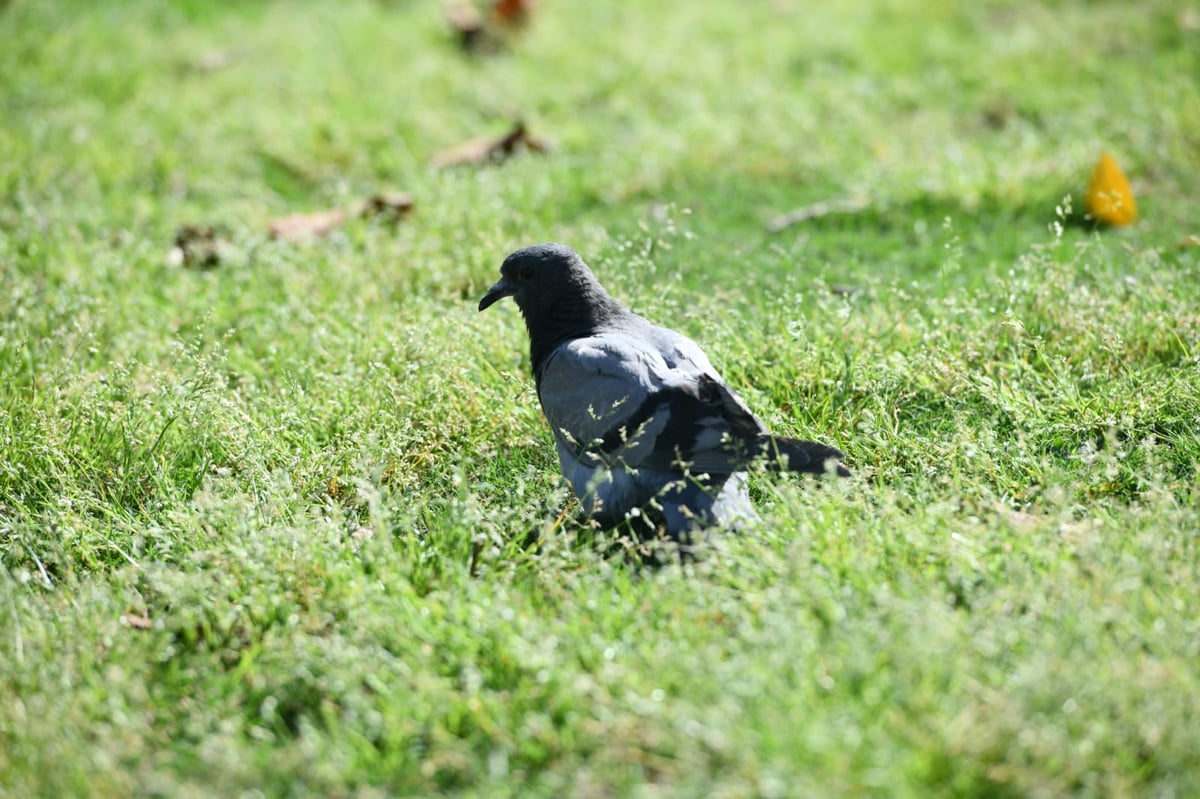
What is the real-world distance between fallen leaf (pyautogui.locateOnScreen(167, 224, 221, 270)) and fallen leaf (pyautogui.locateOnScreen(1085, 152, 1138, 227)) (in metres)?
4.13

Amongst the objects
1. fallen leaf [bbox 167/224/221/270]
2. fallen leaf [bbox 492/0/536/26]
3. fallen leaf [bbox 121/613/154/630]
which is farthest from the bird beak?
→ fallen leaf [bbox 492/0/536/26]

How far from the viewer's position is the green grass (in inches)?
92.5

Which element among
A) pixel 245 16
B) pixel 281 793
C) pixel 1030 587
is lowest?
pixel 281 793

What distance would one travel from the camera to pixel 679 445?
3.13 metres

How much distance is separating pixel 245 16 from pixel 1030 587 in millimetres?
7840

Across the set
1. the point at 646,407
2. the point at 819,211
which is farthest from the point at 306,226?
the point at 646,407

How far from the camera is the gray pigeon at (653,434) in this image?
312 cm

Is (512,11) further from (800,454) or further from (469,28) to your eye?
(800,454)

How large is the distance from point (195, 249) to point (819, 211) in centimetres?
307

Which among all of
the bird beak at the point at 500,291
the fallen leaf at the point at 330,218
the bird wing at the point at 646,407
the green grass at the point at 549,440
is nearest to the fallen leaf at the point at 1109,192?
the green grass at the point at 549,440

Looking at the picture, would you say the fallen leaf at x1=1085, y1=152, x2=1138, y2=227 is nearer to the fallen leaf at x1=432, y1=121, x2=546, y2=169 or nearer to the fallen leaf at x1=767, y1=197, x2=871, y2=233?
the fallen leaf at x1=767, y1=197, x2=871, y2=233

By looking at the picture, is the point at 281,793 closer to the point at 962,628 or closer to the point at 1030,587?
→ the point at 962,628

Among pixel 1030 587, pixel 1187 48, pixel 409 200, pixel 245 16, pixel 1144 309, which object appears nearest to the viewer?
pixel 1030 587

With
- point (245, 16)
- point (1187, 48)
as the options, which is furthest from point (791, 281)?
point (245, 16)
